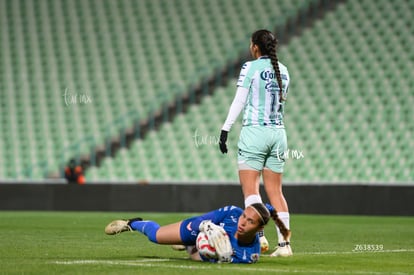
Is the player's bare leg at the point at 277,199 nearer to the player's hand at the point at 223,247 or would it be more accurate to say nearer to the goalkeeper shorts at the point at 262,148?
→ the goalkeeper shorts at the point at 262,148

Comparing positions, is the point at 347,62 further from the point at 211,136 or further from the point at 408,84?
the point at 211,136

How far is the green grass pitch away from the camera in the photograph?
769 cm

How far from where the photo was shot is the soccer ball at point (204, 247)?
8086 millimetres

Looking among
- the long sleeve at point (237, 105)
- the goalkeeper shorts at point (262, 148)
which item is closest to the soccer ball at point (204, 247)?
the goalkeeper shorts at point (262, 148)

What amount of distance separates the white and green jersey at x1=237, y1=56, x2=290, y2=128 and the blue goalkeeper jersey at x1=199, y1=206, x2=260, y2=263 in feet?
3.73

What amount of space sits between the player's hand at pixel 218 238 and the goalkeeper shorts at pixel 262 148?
3.50ft

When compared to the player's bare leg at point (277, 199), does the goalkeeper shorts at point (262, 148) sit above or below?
above

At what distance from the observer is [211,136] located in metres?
22.4

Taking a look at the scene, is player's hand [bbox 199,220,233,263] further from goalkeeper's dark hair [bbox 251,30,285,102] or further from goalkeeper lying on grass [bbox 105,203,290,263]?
goalkeeper's dark hair [bbox 251,30,285,102]

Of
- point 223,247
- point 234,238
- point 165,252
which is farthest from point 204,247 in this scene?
point 165,252

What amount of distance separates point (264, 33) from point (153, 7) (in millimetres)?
17959

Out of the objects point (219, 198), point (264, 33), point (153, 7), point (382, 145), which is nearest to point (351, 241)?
point (264, 33)

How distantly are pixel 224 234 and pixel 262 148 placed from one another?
1283 millimetres

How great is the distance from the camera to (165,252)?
31.3 ft
